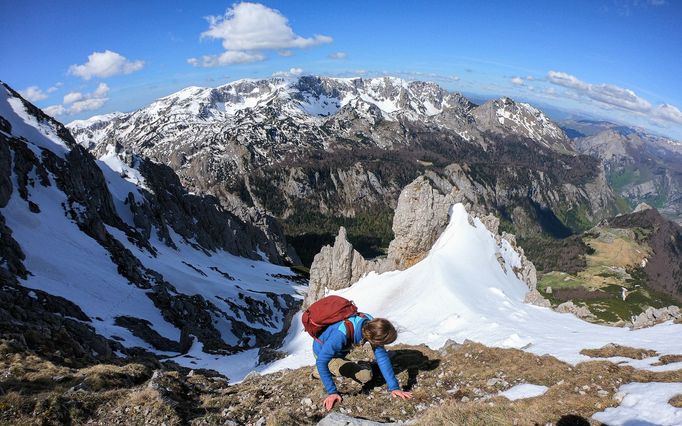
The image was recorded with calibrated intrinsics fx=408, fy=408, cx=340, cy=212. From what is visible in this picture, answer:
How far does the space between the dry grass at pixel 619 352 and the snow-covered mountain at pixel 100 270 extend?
→ 105 ft

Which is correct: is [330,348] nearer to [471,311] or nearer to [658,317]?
[471,311]

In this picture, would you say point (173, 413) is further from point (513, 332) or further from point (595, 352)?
point (513, 332)

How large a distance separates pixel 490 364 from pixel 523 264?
5259 cm

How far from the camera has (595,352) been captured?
1966 centimetres

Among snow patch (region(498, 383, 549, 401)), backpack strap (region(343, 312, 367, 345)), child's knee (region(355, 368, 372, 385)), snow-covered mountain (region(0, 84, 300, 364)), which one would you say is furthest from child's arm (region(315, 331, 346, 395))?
snow-covered mountain (region(0, 84, 300, 364))

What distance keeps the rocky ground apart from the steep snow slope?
2.84 meters

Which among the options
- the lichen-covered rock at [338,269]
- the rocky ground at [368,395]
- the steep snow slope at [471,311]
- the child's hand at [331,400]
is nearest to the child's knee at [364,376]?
the rocky ground at [368,395]

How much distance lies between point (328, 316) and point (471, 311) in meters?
26.0

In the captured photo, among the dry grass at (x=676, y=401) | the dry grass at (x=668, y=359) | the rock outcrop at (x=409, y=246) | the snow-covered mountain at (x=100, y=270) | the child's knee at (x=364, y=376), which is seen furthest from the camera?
the rock outcrop at (x=409, y=246)

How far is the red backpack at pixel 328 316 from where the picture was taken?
12.2 meters

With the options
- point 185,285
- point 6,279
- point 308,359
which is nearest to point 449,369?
point 308,359

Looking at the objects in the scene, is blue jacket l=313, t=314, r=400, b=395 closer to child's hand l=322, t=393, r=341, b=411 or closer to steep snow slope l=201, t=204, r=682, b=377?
child's hand l=322, t=393, r=341, b=411

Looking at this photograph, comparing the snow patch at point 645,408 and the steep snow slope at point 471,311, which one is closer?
the snow patch at point 645,408

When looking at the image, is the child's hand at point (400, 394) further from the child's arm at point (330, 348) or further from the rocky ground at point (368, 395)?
the child's arm at point (330, 348)
